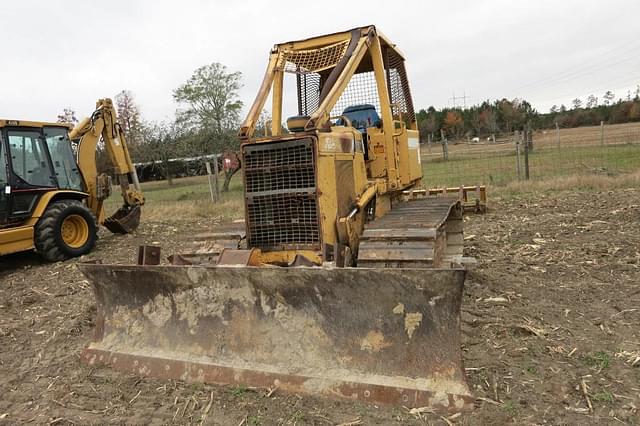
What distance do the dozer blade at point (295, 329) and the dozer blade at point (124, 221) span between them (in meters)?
7.18

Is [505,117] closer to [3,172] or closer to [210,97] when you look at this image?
[210,97]

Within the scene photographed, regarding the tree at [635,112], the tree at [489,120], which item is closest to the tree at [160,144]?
the tree at [489,120]

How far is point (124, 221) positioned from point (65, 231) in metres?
1.96

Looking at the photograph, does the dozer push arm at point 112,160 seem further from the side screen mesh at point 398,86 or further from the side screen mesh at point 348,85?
the side screen mesh at point 398,86

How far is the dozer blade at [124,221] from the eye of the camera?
11109 millimetres

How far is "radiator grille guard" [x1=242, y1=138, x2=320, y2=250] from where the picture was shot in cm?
443

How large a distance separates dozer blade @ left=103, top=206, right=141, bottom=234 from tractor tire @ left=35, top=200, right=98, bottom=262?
1.47 m

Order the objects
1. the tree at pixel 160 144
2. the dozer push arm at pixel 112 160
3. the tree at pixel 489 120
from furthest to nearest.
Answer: the tree at pixel 489 120 → the tree at pixel 160 144 → the dozer push arm at pixel 112 160

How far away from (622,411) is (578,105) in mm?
86701

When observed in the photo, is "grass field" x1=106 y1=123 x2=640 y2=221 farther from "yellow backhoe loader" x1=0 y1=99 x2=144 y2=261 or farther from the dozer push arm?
"yellow backhoe loader" x1=0 y1=99 x2=144 y2=261

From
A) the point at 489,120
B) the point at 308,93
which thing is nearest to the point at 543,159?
the point at 308,93

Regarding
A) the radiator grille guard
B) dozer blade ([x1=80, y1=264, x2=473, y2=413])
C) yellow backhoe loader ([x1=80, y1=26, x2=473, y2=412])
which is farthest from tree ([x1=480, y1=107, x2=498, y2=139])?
dozer blade ([x1=80, y1=264, x2=473, y2=413])

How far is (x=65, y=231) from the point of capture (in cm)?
924

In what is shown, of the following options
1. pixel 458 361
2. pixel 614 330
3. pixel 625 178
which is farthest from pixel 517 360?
pixel 625 178
